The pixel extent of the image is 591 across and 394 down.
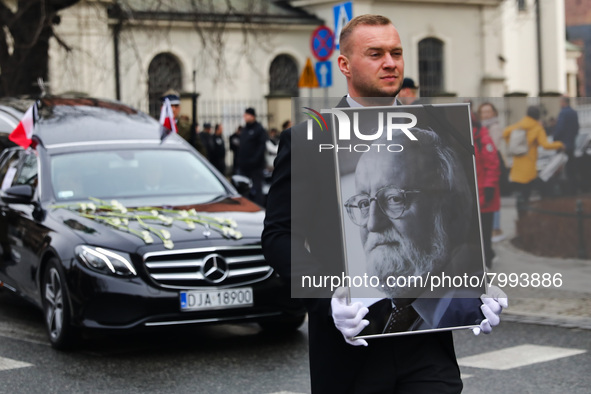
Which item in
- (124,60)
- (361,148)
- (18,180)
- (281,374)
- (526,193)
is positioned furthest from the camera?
(124,60)

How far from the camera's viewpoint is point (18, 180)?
9.68 meters

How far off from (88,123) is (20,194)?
124 cm

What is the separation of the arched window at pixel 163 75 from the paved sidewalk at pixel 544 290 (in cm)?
2488

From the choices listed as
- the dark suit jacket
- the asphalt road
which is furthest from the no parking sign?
the dark suit jacket

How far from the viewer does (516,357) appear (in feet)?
25.1

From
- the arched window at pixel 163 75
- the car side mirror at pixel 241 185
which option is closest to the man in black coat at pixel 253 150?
the car side mirror at pixel 241 185

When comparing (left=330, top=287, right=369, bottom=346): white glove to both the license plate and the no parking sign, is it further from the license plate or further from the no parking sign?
the no parking sign

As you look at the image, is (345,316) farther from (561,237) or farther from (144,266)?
(561,237)

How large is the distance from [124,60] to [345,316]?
3186cm

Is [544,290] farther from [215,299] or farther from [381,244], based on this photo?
[381,244]

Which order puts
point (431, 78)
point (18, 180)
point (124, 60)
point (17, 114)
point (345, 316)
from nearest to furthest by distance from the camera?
point (345, 316)
point (18, 180)
point (17, 114)
point (124, 60)
point (431, 78)

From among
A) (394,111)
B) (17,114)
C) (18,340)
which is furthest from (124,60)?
(394,111)

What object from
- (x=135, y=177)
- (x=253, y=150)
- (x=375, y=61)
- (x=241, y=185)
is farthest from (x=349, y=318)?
(x=253, y=150)

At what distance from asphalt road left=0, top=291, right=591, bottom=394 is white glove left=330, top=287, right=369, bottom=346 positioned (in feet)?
12.2
